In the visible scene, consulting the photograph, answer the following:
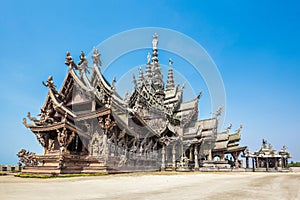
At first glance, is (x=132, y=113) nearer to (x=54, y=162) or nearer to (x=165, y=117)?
(x=54, y=162)

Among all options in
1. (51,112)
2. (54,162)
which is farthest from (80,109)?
(54,162)

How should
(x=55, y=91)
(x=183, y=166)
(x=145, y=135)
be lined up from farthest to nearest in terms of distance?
1. (x=183, y=166)
2. (x=145, y=135)
3. (x=55, y=91)

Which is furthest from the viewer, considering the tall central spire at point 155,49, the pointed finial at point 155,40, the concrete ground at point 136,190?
the tall central spire at point 155,49

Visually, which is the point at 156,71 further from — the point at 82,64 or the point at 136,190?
the point at 136,190

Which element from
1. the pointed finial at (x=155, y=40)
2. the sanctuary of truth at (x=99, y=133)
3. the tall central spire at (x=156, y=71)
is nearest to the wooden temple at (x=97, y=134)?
the sanctuary of truth at (x=99, y=133)

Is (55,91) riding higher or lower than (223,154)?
higher

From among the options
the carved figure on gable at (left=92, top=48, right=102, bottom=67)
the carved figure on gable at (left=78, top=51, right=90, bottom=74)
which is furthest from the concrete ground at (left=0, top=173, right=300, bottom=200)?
the carved figure on gable at (left=92, top=48, right=102, bottom=67)

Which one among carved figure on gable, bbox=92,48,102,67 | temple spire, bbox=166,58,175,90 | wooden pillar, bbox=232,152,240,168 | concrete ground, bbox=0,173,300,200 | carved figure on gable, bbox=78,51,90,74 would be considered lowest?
wooden pillar, bbox=232,152,240,168

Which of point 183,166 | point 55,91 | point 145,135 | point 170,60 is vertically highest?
point 170,60

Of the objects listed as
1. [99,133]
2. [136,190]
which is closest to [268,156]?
[99,133]

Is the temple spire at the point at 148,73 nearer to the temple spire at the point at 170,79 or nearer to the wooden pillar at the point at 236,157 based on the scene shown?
the temple spire at the point at 170,79

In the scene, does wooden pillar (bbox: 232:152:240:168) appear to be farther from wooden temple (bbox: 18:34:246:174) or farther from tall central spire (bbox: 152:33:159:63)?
tall central spire (bbox: 152:33:159:63)

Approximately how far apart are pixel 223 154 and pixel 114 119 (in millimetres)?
26119

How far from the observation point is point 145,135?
22.3 m
